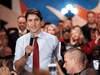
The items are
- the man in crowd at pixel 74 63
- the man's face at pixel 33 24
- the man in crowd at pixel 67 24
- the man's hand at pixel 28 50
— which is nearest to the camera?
the man in crowd at pixel 74 63

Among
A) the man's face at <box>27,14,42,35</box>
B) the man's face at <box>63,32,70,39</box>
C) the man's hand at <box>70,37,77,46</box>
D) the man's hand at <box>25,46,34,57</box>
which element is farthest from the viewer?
the man's face at <box>63,32,70,39</box>

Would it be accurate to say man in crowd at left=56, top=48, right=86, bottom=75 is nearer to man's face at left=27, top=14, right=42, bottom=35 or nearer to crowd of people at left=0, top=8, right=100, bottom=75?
crowd of people at left=0, top=8, right=100, bottom=75

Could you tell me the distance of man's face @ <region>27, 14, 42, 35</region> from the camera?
1.83m

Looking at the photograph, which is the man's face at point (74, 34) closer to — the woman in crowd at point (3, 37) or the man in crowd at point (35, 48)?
the man in crowd at point (35, 48)

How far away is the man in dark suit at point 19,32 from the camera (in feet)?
6.62

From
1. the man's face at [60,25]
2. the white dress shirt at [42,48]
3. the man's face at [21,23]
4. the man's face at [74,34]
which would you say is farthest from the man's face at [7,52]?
the man's face at [74,34]

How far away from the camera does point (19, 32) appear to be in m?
2.16

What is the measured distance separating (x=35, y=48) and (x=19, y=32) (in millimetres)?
493

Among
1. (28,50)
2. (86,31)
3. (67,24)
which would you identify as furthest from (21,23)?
(86,31)

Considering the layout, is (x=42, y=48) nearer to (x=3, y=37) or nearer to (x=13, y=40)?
(x=13, y=40)

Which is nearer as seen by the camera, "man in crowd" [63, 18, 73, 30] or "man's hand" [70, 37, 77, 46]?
"man's hand" [70, 37, 77, 46]

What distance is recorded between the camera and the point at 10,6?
2.43 m

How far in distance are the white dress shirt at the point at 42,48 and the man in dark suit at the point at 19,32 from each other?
132mm

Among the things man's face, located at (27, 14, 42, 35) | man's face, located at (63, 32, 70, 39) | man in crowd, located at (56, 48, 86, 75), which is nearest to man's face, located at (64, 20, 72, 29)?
man's face, located at (63, 32, 70, 39)
